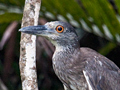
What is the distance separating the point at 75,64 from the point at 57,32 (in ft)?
1.17

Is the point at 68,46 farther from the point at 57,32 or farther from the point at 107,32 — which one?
the point at 107,32

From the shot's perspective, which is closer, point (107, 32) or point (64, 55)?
point (64, 55)

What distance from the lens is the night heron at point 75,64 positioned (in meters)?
2.95


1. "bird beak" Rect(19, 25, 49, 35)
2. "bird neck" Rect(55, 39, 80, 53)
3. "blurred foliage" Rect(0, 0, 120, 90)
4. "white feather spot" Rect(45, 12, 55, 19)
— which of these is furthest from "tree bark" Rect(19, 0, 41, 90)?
"white feather spot" Rect(45, 12, 55, 19)


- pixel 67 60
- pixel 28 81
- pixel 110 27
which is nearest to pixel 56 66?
pixel 67 60

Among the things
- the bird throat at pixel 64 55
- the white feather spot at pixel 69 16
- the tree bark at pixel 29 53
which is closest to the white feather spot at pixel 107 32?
the white feather spot at pixel 69 16

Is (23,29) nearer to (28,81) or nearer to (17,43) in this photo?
(28,81)

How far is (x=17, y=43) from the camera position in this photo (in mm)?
4902

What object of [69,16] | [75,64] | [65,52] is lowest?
[75,64]

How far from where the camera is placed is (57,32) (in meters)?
2.98

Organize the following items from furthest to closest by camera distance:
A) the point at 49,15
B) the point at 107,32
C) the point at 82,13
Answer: the point at 49,15
the point at 107,32
the point at 82,13

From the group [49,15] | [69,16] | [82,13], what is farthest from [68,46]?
Answer: [49,15]

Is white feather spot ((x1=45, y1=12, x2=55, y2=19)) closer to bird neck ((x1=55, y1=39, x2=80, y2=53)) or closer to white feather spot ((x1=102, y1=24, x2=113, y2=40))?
white feather spot ((x1=102, y1=24, x2=113, y2=40))

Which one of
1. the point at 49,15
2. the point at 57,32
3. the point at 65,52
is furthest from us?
the point at 49,15
